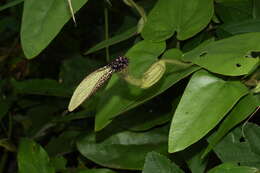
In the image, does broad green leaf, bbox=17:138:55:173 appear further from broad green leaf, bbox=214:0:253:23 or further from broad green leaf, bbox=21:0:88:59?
broad green leaf, bbox=214:0:253:23

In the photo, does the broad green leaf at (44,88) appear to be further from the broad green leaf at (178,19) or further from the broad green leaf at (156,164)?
the broad green leaf at (156,164)

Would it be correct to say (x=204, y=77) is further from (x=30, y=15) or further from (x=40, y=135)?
(x=40, y=135)

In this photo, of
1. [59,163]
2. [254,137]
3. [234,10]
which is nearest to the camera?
[254,137]

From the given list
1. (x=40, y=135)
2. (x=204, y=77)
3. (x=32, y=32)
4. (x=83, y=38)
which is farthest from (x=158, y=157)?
(x=83, y=38)

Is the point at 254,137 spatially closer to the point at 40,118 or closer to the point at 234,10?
the point at 234,10

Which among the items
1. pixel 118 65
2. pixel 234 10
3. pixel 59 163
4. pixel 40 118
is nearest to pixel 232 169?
pixel 118 65

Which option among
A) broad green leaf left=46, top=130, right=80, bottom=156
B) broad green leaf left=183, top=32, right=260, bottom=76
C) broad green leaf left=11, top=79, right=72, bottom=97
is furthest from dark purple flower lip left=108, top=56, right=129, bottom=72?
broad green leaf left=46, top=130, right=80, bottom=156
